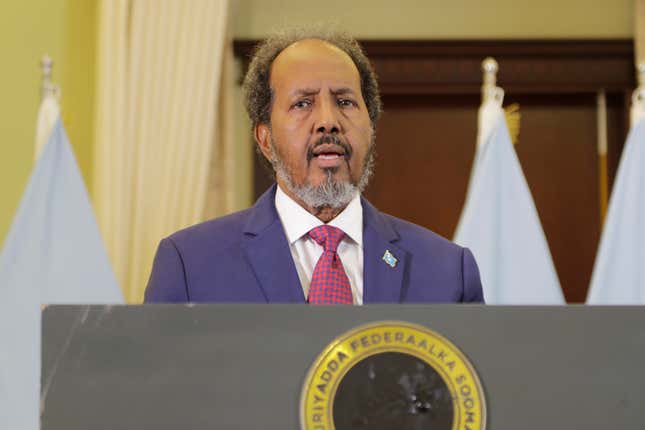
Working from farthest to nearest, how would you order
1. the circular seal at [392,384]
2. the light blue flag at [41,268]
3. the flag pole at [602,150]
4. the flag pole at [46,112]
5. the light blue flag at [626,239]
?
the flag pole at [602,150] → the light blue flag at [626,239] → the flag pole at [46,112] → the light blue flag at [41,268] → the circular seal at [392,384]

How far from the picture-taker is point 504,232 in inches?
132

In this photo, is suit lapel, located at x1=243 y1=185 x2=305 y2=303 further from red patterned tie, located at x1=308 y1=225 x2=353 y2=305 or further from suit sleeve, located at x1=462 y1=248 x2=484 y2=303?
suit sleeve, located at x1=462 y1=248 x2=484 y2=303

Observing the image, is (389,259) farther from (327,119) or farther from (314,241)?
(327,119)

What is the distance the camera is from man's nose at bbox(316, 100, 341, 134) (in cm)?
166

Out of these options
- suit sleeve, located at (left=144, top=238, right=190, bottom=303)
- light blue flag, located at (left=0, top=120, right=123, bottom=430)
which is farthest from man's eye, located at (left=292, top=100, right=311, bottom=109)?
light blue flag, located at (left=0, top=120, right=123, bottom=430)

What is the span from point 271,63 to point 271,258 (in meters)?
0.47

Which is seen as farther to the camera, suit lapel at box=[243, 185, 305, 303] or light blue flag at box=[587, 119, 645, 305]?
light blue flag at box=[587, 119, 645, 305]

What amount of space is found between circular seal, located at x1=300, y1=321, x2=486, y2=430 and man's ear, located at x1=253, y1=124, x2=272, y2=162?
3.15 ft

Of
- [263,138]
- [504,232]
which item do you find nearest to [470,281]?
[263,138]

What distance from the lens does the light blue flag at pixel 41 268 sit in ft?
9.36

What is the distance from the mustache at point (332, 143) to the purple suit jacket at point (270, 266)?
0.12 m

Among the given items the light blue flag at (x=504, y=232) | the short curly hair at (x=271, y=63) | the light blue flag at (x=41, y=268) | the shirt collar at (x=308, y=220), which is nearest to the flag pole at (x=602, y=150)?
the light blue flag at (x=504, y=232)

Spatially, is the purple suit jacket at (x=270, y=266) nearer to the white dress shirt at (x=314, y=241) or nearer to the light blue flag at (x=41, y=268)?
the white dress shirt at (x=314, y=241)

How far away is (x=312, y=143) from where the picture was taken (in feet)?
5.54
